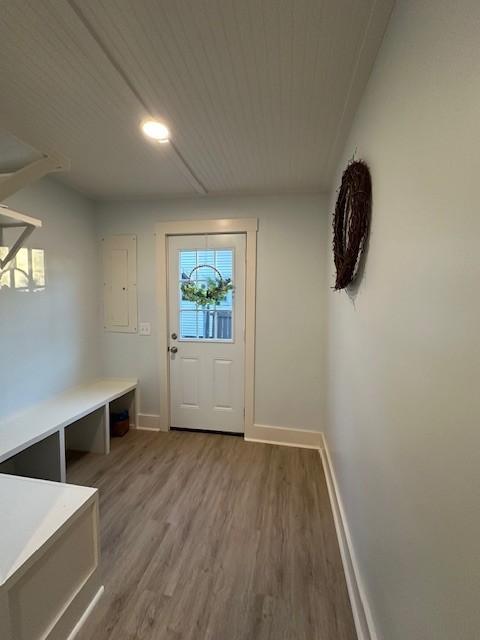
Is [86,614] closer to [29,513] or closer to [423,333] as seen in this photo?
[29,513]

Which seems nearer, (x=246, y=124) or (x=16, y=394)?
(x=246, y=124)

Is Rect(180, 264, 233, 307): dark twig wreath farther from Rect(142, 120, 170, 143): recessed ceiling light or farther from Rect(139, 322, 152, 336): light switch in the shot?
Rect(142, 120, 170, 143): recessed ceiling light

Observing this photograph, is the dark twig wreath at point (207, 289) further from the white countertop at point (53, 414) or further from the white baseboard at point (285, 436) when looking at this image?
the white baseboard at point (285, 436)

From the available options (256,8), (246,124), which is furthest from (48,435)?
(256,8)

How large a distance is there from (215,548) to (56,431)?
1336 mm

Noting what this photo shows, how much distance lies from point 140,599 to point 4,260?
2.07m

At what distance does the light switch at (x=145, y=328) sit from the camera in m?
2.99

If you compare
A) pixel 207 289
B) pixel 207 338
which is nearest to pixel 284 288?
pixel 207 289

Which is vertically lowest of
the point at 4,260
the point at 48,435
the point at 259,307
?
the point at 48,435

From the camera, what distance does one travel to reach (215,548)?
5.29 ft

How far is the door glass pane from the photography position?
111 inches

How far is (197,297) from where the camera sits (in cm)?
287

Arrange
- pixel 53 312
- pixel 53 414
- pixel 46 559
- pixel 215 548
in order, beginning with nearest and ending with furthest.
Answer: pixel 46 559 < pixel 215 548 < pixel 53 414 < pixel 53 312

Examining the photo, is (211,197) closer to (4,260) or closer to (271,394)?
(4,260)
